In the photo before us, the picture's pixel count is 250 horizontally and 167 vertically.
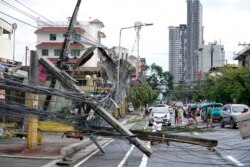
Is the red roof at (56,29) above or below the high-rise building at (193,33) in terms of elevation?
below

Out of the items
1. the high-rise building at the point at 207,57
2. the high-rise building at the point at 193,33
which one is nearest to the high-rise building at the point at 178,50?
the high-rise building at the point at 193,33

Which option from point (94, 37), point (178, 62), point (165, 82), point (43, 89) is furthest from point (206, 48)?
point (43, 89)

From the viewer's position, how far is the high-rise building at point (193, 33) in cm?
14638

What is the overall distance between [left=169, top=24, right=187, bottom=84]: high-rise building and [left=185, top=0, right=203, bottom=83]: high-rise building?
1774 millimetres

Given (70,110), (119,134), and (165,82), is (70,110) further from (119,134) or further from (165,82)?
(165,82)

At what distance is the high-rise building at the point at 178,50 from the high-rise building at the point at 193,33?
177cm

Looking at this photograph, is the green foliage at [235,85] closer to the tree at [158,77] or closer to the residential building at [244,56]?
the residential building at [244,56]

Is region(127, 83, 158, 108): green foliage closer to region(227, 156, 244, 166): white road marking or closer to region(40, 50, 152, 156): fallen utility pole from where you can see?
region(227, 156, 244, 166): white road marking

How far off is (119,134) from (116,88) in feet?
10.1

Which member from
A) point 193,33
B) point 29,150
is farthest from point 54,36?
point 29,150

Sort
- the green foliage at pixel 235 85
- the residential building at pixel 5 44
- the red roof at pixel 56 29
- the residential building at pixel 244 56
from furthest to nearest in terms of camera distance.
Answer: the red roof at pixel 56 29 → the residential building at pixel 244 56 → the green foliage at pixel 235 85 → the residential building at pixel 5 44

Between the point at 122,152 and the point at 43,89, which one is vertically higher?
the point at 43,89

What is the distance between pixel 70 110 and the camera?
50.6 ft

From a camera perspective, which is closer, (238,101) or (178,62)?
(238,101)
